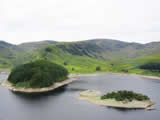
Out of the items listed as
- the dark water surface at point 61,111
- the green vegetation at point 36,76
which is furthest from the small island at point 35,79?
the dark water surface at point 61,111

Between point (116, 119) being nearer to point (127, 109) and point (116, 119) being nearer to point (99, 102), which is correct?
point (127, 109)

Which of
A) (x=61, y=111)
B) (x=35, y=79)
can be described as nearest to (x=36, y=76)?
(x=35, y=79)

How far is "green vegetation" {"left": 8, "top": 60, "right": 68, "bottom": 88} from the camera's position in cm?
13873

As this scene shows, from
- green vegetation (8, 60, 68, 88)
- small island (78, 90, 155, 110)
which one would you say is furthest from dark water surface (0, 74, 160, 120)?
green vegetation (8, 60, 68, 88)

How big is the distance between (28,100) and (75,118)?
4500cm

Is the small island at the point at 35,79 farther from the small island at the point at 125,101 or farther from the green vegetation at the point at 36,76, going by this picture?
the small island at the point at 125,101

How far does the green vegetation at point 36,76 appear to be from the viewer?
455ft

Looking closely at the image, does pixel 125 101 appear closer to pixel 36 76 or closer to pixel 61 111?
pixel 61 111

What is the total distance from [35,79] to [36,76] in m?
3.52

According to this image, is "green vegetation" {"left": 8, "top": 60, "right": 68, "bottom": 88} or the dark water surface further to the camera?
"green vegetation" {"left": 8, "top": 60, "right": 68, "bottom": 88}

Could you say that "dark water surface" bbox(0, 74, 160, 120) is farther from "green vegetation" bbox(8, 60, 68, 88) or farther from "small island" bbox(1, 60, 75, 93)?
"green vegetation" bbox(8, 60, 68, 88)

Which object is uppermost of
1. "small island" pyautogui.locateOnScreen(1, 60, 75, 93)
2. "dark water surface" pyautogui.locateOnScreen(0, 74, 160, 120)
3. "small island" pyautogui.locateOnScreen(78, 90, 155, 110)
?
"small island" pyautogui.locateOnScreen(1, 60, 75, 93)

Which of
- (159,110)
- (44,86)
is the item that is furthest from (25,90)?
(159,110)

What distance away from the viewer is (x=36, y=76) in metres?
141
